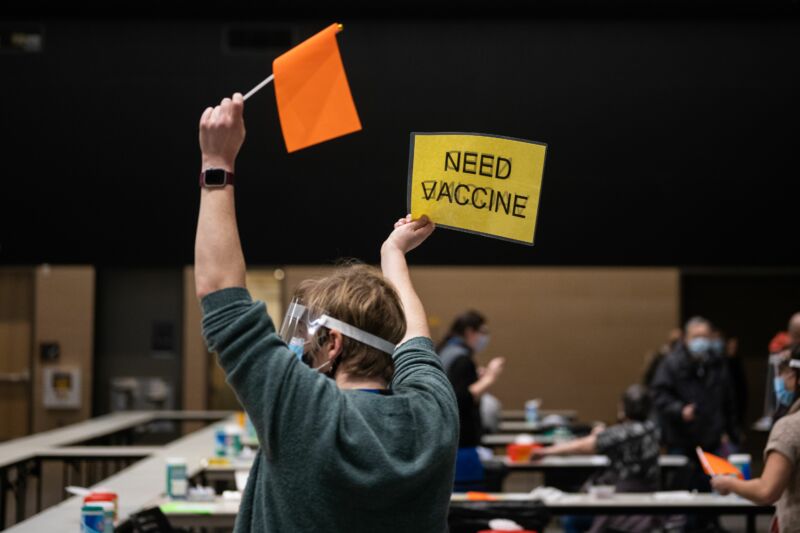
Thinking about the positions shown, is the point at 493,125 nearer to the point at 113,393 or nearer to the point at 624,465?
the point at 624,465

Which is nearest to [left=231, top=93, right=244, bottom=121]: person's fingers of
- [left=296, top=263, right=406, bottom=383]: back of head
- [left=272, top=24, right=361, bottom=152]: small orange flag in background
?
[left=272, top=24, right=361, bottom=152]: small orange flag in background

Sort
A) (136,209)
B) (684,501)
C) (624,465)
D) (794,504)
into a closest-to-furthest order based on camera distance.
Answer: (794,504), (684,501), (624,465), (136,209)

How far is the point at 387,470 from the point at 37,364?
1021 centimetres

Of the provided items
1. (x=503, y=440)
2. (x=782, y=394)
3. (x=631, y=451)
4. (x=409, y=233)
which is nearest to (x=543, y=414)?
(x=503, y=440)

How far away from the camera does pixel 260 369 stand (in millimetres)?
1407

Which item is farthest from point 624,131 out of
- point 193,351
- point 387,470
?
point 193,351

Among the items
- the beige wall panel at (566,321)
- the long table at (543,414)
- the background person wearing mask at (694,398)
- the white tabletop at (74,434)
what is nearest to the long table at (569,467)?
the background person wearing mask at (694,398)

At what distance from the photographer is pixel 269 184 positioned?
5.65 m

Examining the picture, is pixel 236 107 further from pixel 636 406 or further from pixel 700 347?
pixel 700 347

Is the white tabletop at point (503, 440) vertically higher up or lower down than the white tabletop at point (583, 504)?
lower down

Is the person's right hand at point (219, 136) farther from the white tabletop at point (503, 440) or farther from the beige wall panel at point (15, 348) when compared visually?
the beige wall panel at point (15, 348)

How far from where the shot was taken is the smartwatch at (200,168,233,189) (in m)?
1.52

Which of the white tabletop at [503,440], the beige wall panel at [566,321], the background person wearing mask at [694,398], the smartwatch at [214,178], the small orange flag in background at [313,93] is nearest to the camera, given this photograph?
the smartwatch at [214,178]

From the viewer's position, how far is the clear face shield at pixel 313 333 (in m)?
1.56
